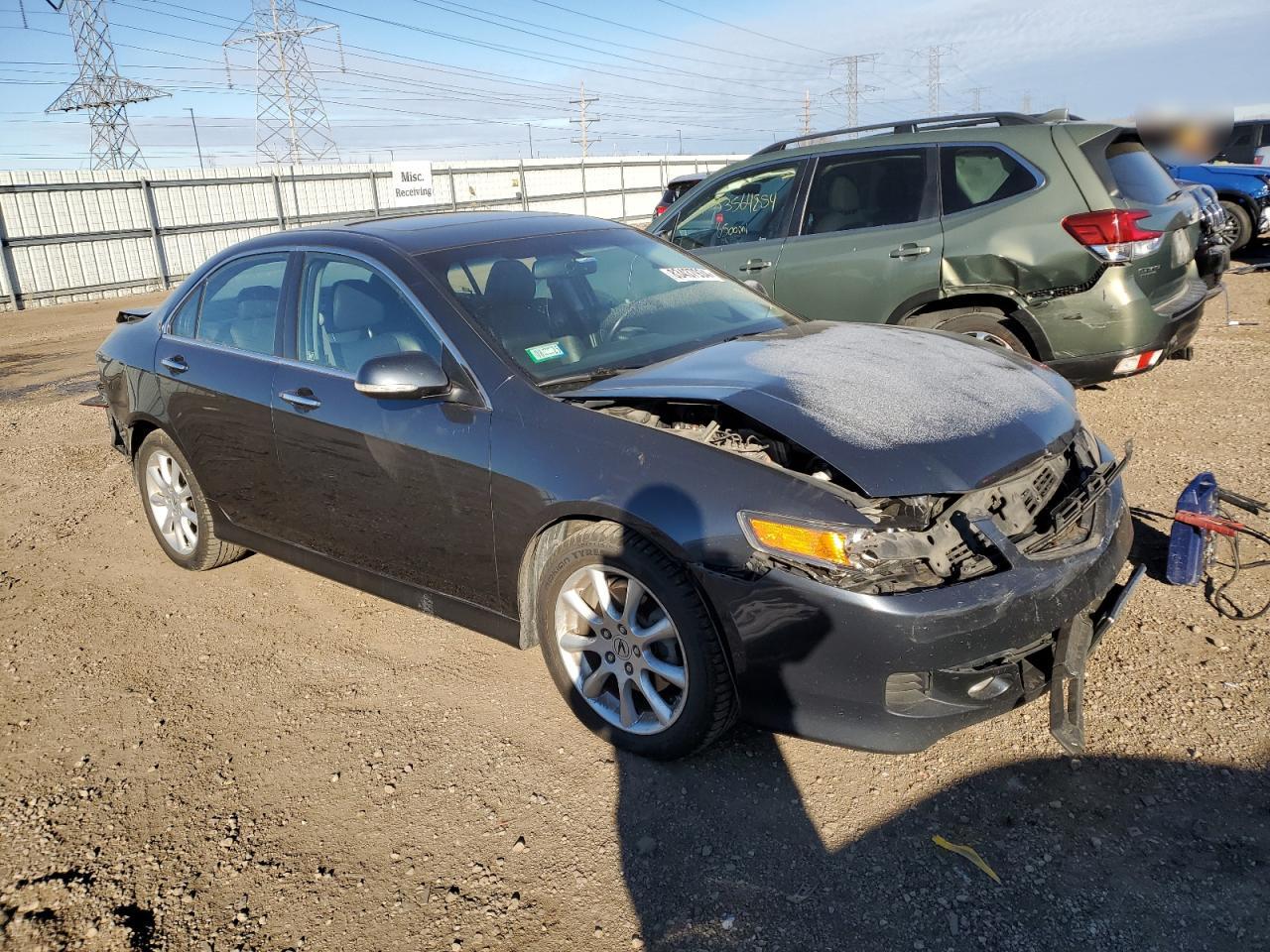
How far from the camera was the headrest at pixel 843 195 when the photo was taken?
645 centimetres

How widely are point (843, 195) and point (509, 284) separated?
346 centimetres

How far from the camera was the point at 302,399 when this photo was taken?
3.96 metres

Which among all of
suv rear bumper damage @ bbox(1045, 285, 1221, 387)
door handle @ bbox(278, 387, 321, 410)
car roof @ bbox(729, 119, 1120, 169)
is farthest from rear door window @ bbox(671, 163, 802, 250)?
door handle @ bbox(278, 387, 321, 410)

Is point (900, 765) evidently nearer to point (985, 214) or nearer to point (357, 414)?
point (357, 414)

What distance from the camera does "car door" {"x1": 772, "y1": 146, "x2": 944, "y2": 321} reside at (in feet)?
19.8

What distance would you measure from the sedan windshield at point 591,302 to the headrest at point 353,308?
28 cm

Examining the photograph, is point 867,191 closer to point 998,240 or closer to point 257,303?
point 998,240

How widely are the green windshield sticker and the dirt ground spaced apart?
1.21 m

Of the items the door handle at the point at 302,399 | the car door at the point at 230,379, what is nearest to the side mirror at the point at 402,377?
the door handle at the point at 302,399

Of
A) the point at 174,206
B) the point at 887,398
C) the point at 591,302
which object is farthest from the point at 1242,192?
the point at 174,206

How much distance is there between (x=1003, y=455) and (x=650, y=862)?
5.16 ft

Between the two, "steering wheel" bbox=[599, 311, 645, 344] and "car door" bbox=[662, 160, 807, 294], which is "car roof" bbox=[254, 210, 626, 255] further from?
"car door" bbox=[662, 160, 807, 294]

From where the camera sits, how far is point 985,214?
586 cm

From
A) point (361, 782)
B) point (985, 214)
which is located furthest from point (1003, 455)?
point (985, 214)
